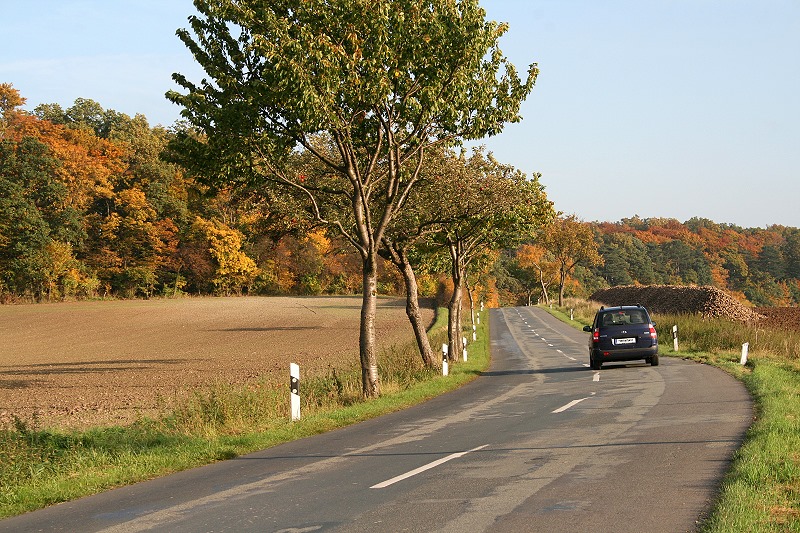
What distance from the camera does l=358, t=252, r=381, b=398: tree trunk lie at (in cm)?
2028

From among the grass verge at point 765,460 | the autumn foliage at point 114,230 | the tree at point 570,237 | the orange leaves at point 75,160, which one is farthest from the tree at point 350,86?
the tree at point 570,237

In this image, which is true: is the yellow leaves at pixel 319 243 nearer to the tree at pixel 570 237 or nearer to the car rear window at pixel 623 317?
the tree at pixel 570 237

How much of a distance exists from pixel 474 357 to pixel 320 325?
27.8m

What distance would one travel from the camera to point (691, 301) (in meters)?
59.9

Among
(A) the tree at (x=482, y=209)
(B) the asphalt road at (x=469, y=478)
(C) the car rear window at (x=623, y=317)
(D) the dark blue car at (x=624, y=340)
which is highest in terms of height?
(A) the tree at (x=482, y=209)

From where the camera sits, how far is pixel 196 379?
29000 millimetres

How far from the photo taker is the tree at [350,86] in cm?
1798

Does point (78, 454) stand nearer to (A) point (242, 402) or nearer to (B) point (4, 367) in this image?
(A) point (242, 402)

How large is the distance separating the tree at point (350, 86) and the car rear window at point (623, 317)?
7775 millimetres

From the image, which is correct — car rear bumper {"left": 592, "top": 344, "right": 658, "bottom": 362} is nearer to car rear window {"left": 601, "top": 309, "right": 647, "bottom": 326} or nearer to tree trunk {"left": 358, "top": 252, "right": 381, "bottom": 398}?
car rear window {"left": 601, "top": 309, "right": 647, "bottom": 326}

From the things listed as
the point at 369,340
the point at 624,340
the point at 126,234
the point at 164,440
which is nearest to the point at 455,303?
the point at 624,340

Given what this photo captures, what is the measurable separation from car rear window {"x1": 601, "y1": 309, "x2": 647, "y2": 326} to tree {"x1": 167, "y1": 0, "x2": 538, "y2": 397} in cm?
777

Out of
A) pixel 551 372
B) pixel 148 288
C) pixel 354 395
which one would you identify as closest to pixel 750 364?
pixel 551 372

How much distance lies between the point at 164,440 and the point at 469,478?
555 centimetres
